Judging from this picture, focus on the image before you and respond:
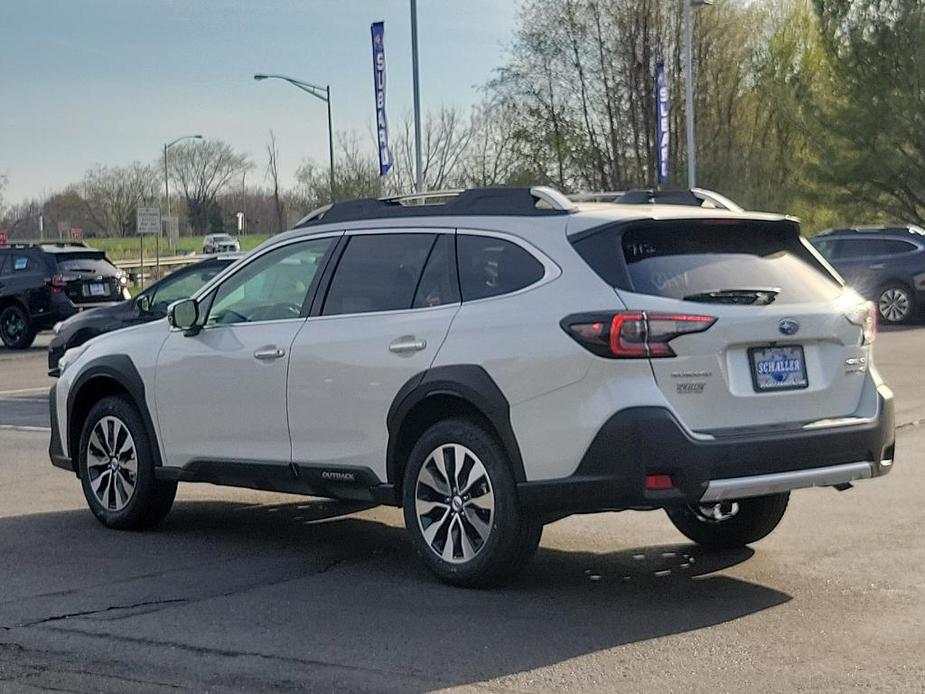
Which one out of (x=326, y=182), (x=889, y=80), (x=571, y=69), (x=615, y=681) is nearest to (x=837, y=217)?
(x=889, y=80)

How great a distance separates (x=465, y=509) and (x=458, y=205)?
150 cm

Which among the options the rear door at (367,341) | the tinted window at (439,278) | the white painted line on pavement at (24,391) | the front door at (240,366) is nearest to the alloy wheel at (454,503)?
the rear door at (367,341)

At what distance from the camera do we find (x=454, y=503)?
22.3 feet

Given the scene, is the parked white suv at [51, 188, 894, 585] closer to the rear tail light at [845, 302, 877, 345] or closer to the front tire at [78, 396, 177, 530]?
the rear tail light at [845, 302, 877, 345]

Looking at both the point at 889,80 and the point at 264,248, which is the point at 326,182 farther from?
the point at 264,248

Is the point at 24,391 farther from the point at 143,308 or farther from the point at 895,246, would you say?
the point at 895,246

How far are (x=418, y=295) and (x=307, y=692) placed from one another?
243cm

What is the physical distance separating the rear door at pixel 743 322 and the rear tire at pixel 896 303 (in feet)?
69.3

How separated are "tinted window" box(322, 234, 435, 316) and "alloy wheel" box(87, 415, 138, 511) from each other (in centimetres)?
180

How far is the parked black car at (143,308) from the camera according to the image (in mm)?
17062

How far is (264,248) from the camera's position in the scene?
803 cm

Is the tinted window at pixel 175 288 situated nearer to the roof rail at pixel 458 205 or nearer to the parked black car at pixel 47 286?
the roof rail at pixel 458 205

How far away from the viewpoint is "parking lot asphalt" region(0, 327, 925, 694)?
544 cm

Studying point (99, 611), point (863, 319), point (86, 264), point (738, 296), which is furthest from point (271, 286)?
point (86, 264)
